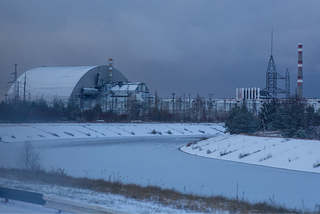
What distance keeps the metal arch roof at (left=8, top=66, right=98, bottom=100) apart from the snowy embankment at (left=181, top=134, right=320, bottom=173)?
52931 millimetres

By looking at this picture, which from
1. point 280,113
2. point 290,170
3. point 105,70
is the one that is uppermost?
point 105,70

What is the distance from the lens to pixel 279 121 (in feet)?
92.7

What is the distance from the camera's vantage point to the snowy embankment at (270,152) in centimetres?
1614

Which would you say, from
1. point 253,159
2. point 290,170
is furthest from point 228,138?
point 290,170

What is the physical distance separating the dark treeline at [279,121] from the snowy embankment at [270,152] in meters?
3.01

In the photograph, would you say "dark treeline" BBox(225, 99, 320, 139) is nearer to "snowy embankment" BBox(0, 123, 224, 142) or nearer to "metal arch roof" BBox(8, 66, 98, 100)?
"snowy embankment" BBox(0, 123, 224, 142)

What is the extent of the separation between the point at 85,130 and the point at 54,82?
127 ft

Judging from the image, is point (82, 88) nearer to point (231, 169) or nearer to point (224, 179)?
point (231, 169)

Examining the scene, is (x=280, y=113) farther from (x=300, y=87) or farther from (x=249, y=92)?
(x=249, y=92)

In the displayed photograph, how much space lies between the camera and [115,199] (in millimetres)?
7805

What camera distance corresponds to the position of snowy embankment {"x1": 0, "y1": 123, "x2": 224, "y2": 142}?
1174 inches

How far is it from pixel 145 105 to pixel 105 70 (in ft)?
54.3

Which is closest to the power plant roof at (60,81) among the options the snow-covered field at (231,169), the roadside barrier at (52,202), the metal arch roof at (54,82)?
the metal arch roof at (54,82)

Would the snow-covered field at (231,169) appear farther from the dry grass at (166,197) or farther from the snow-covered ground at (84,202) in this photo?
the snow-covered ground at (84,202)
